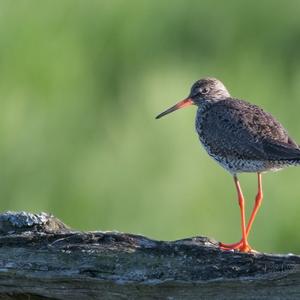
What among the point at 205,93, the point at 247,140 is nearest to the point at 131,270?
the point at 247,140

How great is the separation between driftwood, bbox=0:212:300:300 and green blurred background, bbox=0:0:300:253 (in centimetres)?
459

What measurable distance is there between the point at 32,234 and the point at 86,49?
634 cm

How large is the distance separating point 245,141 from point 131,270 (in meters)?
2.75

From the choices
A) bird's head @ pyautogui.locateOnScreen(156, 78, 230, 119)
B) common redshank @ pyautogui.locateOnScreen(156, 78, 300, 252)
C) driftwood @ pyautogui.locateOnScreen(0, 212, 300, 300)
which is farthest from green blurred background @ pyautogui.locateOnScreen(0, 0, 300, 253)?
driftwood @ pyautogui.locateOnScreen(0, 212, 300, 300)

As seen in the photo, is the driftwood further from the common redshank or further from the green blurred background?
the green blurred background

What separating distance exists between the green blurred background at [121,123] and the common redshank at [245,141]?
5.92 feet

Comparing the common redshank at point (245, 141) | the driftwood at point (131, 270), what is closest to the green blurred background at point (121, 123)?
the common redshank at point (245, 141)

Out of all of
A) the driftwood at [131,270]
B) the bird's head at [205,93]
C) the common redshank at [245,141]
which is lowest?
the driftwood at [131,270]

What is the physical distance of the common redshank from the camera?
18.9ft

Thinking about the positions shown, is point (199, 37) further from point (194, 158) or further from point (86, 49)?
point (194, 158)

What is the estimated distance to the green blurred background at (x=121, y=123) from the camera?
840 cm

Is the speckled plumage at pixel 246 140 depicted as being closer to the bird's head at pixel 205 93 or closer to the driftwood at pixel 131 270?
the bird's head at pixel 205 93

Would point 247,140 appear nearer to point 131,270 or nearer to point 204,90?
point 204,90

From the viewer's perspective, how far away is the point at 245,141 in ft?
19.6
